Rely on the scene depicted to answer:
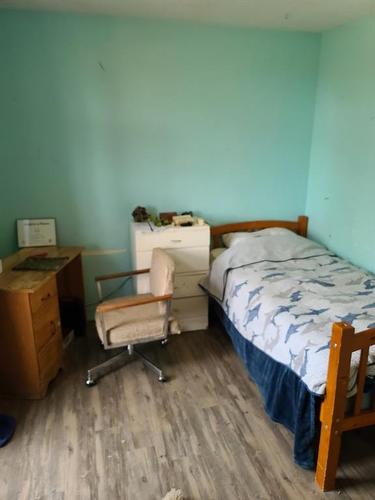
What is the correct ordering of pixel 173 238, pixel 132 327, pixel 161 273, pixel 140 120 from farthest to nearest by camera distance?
1. pixel 140 120
2. pixel 173 238
3. pixel 161 273
4. pixel 132 327

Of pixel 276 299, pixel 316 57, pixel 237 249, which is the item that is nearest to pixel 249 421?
pixel 276 299

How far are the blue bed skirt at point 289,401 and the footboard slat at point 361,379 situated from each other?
0.56 ft

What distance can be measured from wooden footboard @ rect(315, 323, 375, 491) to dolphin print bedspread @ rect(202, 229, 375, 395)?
0.26 feet

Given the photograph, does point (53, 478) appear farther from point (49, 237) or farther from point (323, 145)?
point (323, 145)

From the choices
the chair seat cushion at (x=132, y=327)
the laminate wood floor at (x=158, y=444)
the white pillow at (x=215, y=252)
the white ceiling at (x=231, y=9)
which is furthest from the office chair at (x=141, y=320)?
the white ceiling at (x=231, y=9)

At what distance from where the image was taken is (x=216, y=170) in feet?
11.0

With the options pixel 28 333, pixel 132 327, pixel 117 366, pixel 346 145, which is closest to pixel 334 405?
pixel 132 327

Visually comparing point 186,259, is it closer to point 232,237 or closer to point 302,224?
point 232,237

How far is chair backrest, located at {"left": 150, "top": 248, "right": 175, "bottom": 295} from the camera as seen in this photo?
8.01 ft

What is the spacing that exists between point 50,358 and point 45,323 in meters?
0.26

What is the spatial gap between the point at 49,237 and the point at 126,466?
1.89 metres

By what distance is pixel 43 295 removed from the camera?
2387 millimetres

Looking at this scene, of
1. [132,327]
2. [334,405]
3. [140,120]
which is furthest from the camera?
[140,120]

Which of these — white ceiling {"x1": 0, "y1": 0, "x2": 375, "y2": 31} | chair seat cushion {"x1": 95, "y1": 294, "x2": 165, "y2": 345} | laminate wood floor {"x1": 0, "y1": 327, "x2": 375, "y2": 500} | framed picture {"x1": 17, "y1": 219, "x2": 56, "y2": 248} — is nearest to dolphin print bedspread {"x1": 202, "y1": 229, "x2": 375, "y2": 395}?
laminate wood floor {"x1": 0, "y1": 327, "x2": 375, "y2": 500}
